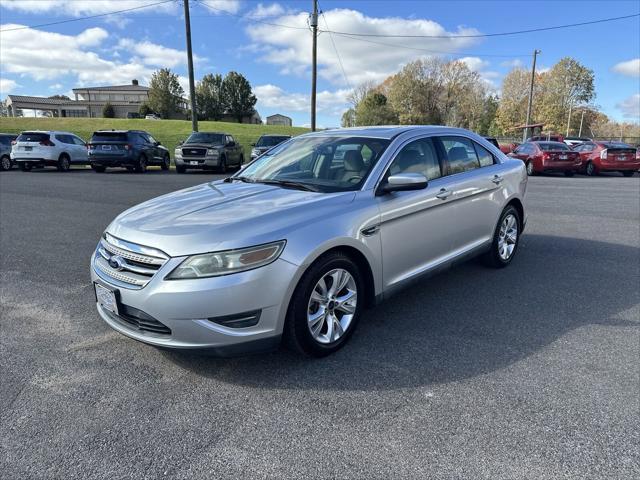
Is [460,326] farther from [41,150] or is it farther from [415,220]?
[41,150]

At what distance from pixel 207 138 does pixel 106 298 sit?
17.6 m

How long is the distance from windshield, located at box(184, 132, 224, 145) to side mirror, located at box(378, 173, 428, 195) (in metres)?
17.0

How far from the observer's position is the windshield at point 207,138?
63.9 feet

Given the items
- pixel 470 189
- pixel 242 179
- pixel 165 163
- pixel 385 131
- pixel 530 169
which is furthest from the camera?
pixel 165 163

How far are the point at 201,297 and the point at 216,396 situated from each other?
0.65 metres

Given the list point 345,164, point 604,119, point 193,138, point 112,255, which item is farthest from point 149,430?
point 604,119

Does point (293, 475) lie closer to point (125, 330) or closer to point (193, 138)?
point (125, 330)

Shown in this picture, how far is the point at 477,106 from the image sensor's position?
64.7m

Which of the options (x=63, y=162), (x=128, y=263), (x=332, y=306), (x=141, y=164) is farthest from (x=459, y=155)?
(x=63, y=162)

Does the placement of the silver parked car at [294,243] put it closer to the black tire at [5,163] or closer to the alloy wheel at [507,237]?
the alloy wheel at [507,237]

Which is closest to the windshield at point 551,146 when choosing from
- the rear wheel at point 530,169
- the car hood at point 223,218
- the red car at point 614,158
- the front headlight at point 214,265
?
the rear wheel at point 530,169

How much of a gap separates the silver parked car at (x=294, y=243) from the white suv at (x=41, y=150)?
57.5 ft

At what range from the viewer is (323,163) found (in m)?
4.09

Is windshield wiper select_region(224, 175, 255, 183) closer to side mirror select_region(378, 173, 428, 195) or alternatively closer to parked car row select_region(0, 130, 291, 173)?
side mirror select_region(378, 173, 428, 195)
